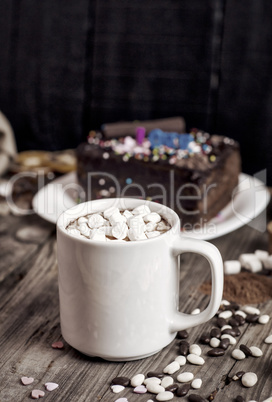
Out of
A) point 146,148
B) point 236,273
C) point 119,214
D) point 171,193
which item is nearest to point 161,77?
point 146,148

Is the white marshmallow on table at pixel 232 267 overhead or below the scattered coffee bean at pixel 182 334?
below

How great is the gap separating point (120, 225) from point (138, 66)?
1214 millimetres

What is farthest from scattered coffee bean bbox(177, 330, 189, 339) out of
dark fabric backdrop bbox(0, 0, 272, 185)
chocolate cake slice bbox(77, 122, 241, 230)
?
dark fabric backdrop bbox(0, 0, 272, 185)

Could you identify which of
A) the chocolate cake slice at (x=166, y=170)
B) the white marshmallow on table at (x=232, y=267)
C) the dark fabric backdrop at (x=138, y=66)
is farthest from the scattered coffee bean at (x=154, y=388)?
the dark fabric backdrop at (x=138, y=66)

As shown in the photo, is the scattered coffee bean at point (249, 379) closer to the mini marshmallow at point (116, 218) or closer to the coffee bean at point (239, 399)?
the coffee bean at point (239, 399)

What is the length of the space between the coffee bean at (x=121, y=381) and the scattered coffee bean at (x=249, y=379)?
0.68 feet

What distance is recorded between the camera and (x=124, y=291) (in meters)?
0.97

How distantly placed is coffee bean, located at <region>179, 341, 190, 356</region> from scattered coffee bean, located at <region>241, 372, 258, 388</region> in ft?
0.41

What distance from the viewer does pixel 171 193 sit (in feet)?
5.27

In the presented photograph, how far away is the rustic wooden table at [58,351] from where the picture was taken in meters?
0.96

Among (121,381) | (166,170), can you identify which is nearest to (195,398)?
(121,381)

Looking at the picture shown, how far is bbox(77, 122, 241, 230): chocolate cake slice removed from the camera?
5.22 ft

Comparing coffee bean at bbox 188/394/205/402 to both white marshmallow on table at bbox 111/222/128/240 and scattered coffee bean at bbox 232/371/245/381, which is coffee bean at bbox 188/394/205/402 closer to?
scattered coffee bean at bbox 232/371/245/381

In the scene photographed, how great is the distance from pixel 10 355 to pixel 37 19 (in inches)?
56.1
